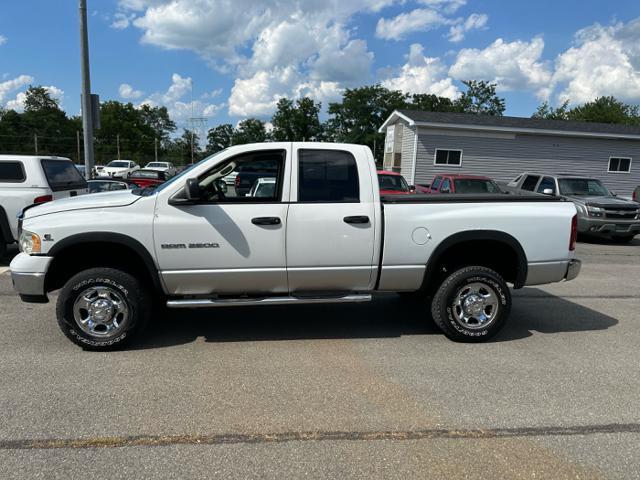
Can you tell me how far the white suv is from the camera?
27.1 ft

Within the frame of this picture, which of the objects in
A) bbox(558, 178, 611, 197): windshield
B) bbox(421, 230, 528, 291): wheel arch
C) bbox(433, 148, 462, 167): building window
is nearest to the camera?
bbox(421, 230, 528, 291): wheel arch

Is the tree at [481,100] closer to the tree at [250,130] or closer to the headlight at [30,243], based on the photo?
the tree at [250,130]

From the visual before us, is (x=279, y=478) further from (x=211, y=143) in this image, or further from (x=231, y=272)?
Result: (x=211, y=143)

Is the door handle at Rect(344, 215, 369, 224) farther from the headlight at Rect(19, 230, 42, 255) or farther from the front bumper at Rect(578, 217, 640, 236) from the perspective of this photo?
the front bumper at Rect(578, 217, 640, 236)

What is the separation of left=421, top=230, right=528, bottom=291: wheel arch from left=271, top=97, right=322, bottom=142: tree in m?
69.9

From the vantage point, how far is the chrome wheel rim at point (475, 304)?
5.04 metres

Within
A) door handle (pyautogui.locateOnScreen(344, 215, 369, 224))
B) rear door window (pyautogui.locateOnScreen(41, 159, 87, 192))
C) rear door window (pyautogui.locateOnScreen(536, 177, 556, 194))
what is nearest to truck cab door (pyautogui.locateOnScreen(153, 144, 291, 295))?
door handle (pyautogui.locateOnScreen(344, 215, 369, 224))

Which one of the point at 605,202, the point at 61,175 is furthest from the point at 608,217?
the point at 61,175

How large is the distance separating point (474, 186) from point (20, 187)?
11543 mm

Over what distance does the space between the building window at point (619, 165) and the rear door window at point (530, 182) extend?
12.4 m

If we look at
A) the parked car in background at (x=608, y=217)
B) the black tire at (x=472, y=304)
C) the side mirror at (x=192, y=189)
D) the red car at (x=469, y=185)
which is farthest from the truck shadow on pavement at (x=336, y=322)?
the red car at (x=469, y=185)

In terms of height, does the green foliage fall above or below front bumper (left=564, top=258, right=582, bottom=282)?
above

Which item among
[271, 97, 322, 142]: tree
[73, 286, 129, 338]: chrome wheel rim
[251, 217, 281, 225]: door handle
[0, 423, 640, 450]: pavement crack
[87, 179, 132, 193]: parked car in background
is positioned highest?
[271, 97, 322, 142]: tree

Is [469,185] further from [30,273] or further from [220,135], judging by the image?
[220,135]
